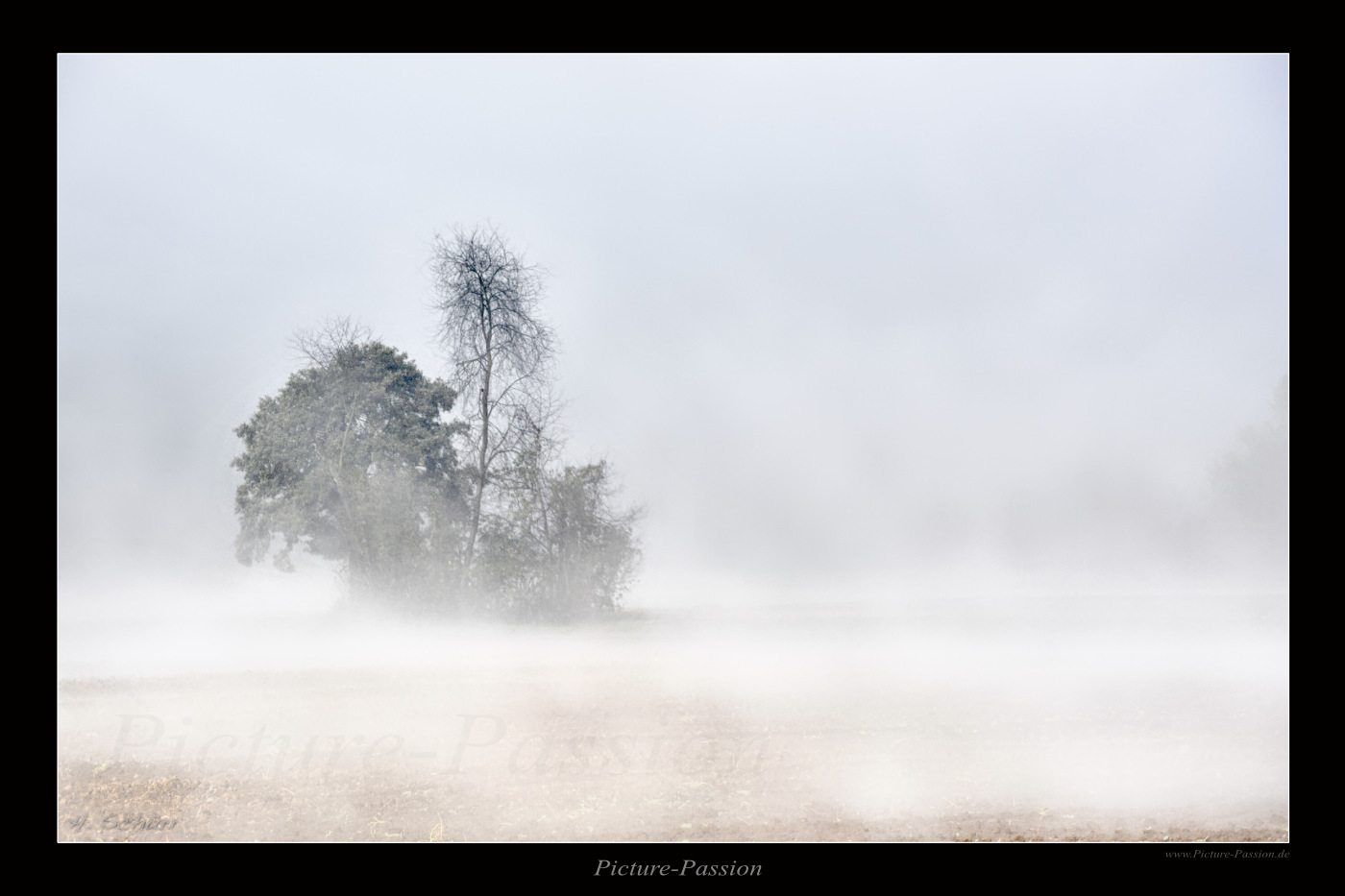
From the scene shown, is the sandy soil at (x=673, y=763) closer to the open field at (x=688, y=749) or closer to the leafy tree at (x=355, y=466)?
the open field at (x=688, y=749)

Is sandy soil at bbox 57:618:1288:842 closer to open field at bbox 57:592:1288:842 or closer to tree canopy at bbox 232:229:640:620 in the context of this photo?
open field at bbox 57:592:1288:842

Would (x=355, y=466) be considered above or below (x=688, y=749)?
above

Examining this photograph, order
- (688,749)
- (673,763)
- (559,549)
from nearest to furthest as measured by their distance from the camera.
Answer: (673,763), (688,749), (559,549)

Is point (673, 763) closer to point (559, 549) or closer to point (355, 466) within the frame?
point (559, 549)

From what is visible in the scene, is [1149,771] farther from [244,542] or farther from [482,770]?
[244,542]

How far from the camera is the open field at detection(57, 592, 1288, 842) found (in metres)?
5.54

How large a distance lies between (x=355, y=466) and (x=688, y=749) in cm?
1184

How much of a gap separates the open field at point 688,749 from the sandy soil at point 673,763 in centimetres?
3

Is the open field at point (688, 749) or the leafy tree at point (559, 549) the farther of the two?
the leafy tree at point (559, 549)

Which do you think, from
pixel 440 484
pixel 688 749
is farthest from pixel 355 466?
pixel 688 749

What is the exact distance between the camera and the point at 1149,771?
634 centimetres

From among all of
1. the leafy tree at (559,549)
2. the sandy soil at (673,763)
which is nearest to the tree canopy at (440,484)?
the leafy tree at (559,549)

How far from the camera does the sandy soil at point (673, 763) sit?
18.0 ft

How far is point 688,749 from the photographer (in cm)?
689
